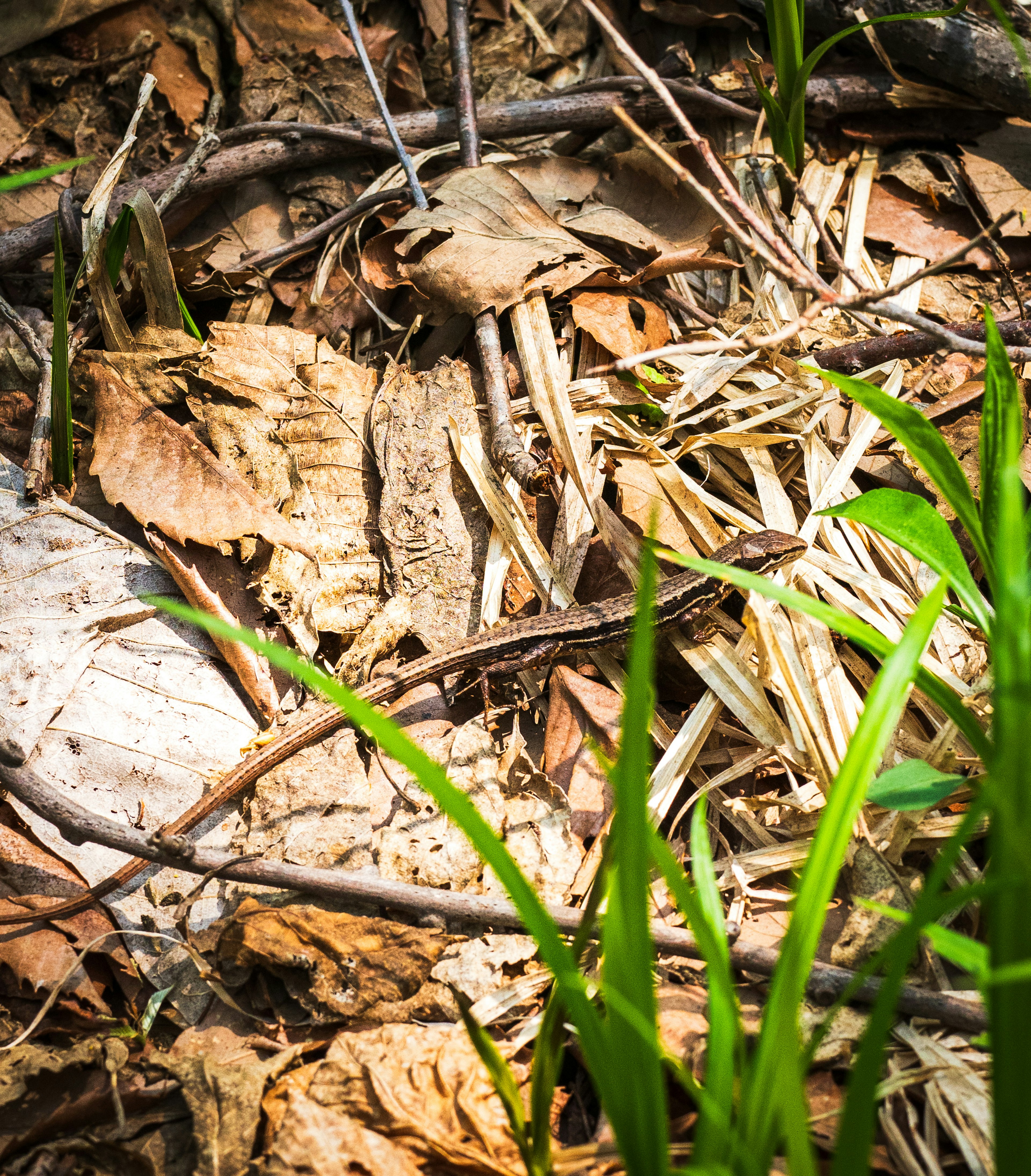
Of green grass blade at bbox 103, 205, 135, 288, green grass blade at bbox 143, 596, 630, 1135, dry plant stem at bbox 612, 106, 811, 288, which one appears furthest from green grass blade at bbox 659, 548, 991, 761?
green grass blade at bbox 103, 205, 135, 288

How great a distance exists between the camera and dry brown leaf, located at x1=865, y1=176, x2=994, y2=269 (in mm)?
4457

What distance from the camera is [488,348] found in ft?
13.3

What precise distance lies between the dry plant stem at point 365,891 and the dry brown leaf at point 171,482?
1.20 meters

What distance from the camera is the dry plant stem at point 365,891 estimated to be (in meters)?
2.36

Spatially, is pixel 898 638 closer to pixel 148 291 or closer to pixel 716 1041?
pixel 716 1041

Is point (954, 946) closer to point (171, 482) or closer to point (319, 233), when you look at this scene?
point (171, 482)

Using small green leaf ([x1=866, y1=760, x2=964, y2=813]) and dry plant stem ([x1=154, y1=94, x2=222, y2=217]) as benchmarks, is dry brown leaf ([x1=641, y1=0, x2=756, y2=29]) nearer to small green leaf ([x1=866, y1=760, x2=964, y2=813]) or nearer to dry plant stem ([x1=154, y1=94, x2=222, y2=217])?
dry plant stem ([x1=154, y1=94, x2=222, y2=217])

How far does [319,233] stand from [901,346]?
129 inches

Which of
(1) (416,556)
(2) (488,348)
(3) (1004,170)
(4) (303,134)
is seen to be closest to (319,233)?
(4) (303,134)

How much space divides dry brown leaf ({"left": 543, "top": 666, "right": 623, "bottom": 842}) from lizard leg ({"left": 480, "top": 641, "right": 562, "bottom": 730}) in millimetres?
85

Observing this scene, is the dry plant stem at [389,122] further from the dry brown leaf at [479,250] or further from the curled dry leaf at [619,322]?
the curled dry leaf at [619,322]

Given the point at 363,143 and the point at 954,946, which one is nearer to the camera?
the point at 954,946

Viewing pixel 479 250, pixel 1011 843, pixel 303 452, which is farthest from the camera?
pixel 479 250

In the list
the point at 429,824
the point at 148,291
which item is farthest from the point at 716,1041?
the point at 148,291
